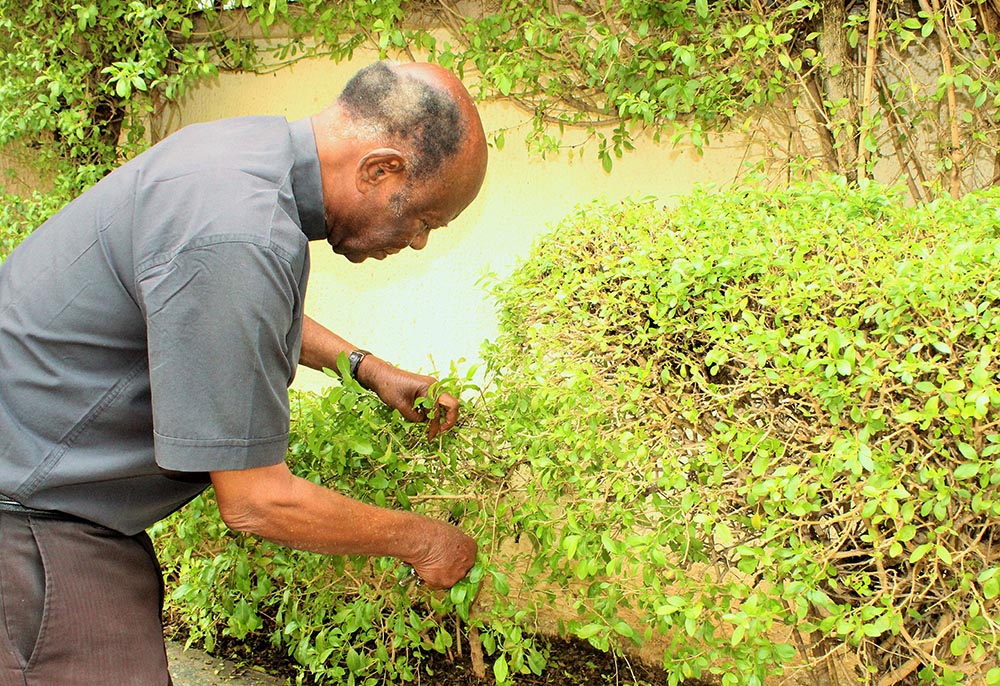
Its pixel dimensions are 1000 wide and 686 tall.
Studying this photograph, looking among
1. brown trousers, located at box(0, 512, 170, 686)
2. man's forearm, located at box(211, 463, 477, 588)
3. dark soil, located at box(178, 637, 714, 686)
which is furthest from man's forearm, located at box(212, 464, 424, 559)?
dark soil, located at box(178, 637, 714, 686)

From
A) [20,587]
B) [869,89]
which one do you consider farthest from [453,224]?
[20,587]

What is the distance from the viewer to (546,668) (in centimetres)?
349

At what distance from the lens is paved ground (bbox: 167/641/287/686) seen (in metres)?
3.41

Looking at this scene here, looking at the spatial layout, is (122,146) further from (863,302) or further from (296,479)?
(863,302)

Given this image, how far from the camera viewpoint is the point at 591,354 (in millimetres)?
2531

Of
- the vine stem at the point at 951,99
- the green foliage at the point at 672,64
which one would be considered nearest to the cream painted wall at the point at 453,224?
the green foliage at the point at 672,64

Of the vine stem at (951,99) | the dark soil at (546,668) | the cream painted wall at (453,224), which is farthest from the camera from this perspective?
the cream painted wall at (453,224)

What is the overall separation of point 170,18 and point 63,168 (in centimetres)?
111

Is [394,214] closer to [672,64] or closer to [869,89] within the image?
[672,64]

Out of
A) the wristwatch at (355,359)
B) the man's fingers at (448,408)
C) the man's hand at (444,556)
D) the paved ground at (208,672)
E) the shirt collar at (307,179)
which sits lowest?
the paved ground at (208,672)

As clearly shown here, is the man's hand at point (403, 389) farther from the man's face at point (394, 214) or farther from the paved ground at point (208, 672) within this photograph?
the paved ground at point (208, 672)

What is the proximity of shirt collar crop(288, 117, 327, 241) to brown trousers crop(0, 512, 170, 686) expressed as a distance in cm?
82

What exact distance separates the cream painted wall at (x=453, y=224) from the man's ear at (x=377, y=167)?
7.32 ft

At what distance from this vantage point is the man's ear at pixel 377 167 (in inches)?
74.4
